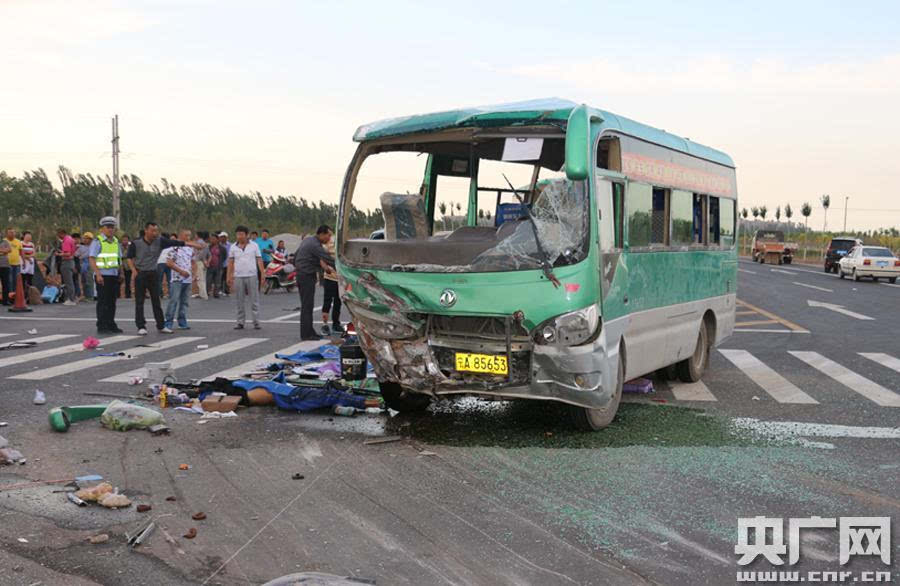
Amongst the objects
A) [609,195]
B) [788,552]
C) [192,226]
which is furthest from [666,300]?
[192,226]

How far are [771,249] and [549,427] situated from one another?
56.4 metres

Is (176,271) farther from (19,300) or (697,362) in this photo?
(697,362)

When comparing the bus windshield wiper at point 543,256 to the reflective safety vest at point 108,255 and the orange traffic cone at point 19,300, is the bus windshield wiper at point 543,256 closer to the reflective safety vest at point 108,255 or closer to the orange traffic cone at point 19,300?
the reflective safety vest at point 108,255

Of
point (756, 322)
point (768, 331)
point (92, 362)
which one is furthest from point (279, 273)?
point (92, 362)

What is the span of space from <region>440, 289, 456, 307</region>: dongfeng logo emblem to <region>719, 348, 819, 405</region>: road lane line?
4.67 m

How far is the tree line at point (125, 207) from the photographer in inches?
2044

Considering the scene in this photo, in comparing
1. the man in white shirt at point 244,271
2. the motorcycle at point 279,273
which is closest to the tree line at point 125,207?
the motorcycle at point 279,273

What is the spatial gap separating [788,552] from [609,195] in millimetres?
3624

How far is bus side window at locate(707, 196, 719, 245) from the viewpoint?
36.1 ft

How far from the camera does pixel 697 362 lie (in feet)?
36.6

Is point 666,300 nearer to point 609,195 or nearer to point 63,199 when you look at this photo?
point 609,195

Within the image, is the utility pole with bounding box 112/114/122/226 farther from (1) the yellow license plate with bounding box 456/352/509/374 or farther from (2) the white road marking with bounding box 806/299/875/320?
(1) the yellow license plate with bounding box 456/352/509/374

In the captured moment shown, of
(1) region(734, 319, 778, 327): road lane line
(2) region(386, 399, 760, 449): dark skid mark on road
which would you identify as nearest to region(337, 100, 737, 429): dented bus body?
(2) region(386, 399, 760, 449): dark skid mark on road

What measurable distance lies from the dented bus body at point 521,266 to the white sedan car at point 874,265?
1259 inches
